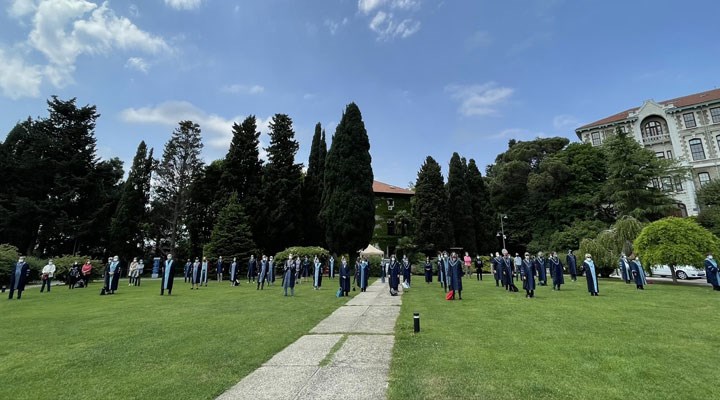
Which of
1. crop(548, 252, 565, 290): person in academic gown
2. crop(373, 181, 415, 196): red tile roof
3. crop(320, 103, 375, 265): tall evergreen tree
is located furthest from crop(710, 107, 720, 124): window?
crop(548, 252, 565, 290): person in academic gown

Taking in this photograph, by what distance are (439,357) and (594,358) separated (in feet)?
8.20

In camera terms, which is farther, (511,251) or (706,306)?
(511,251)

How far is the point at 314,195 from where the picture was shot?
4138 cm

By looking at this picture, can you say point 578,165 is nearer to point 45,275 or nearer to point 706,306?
point 706,306

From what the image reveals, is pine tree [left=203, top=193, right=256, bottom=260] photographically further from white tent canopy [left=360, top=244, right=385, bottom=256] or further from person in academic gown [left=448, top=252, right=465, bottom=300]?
person in academic gown [left=448, top=252, right=465, bottom=300]

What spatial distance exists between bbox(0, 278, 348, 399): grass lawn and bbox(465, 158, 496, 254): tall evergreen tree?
38.8 metres

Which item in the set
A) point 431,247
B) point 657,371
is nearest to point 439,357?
point 657,371

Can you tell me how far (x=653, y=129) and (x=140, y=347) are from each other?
6437cm

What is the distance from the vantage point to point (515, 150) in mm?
52094

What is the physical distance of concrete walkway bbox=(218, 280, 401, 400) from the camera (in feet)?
15.3

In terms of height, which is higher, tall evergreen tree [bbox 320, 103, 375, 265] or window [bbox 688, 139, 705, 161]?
window [bbox 688, 139, 705, 161]

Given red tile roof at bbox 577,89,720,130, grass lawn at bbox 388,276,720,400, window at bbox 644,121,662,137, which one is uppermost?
red tile roof at bbox 577,89,720,130

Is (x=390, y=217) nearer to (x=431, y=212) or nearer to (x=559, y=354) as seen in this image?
(x=431, y=212)

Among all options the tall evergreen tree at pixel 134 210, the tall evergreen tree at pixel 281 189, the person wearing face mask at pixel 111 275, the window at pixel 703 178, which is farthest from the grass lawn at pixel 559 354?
the window at pixel 703 178
